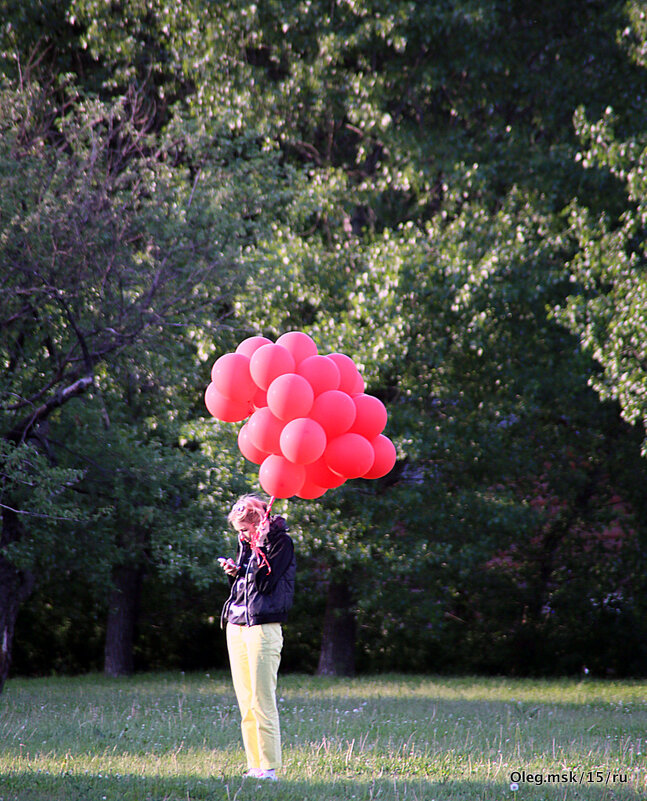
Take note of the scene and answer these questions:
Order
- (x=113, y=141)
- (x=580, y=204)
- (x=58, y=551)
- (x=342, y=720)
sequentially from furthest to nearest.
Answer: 1. (x=113, y=141)
2. (x=580, y=204)
3. (x=58, y=551)
4. (x=342, y=720)

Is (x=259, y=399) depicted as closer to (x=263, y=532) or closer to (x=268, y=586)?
(x=263, y=532)

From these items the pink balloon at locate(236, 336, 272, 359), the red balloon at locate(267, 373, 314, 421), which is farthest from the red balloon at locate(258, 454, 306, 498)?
the pink balloon at locate(236, 336, 272, 359)

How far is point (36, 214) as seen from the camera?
9844 millimetres

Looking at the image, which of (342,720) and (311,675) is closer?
(342,720)

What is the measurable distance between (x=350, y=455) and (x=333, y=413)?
0.28m

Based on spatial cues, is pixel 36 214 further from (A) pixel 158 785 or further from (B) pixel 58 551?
(A) pixel 158 785

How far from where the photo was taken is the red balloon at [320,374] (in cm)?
584

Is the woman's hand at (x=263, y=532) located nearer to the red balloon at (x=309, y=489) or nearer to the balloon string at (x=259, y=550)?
the balloon string at (x=259, y=550)

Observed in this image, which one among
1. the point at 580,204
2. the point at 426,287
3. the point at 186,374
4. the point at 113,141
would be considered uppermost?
the point at 113,141

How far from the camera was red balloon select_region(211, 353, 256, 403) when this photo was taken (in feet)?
19.6

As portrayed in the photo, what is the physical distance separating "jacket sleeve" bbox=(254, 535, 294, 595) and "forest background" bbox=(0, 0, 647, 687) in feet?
12.4

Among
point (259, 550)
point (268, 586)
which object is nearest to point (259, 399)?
point (259, 550)

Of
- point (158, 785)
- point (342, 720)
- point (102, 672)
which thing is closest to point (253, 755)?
point (158, 785)

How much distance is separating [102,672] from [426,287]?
8.67 meters
